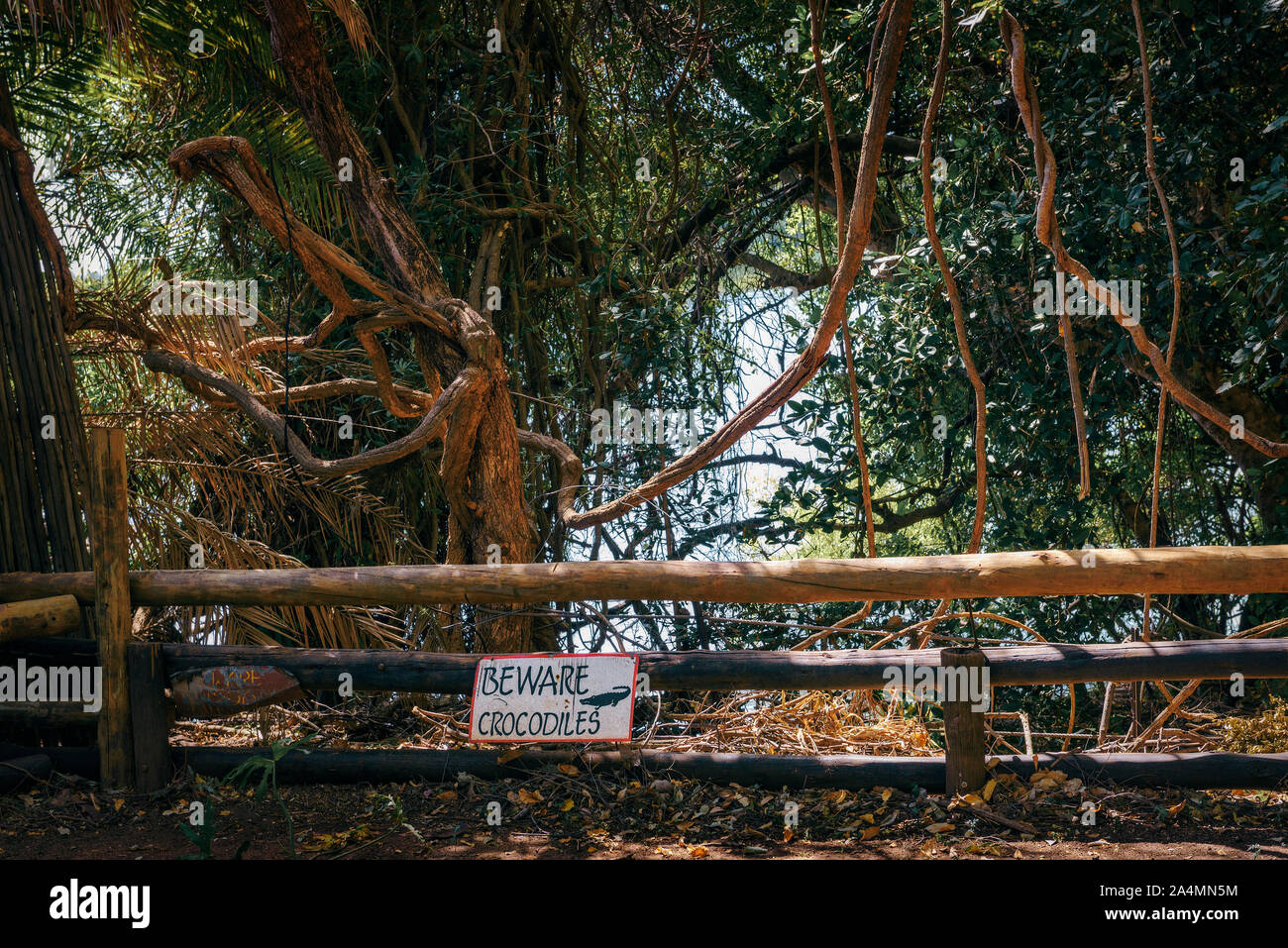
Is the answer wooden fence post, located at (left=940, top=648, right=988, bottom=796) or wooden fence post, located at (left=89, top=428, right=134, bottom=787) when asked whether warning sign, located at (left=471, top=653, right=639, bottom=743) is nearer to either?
wooden fence post, located at (left=940, top=648, right=988, bottom=796)

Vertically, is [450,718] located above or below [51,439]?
below

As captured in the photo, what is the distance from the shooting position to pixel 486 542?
3.83 meters

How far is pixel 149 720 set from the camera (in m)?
3.18

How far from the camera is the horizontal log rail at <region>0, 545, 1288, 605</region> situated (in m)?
2.77

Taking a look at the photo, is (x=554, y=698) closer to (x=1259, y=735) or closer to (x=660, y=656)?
(x=660, y=656)

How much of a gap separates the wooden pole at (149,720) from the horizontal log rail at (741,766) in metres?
0.10

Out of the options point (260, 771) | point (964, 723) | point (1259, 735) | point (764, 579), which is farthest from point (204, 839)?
point (1259, 735)

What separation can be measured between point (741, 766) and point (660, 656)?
17.6 inches

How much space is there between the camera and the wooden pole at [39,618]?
3.07 meters

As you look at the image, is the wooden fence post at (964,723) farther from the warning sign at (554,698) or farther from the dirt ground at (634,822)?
the warning sign at (554,698)

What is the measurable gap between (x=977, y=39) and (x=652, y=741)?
13.2ft
